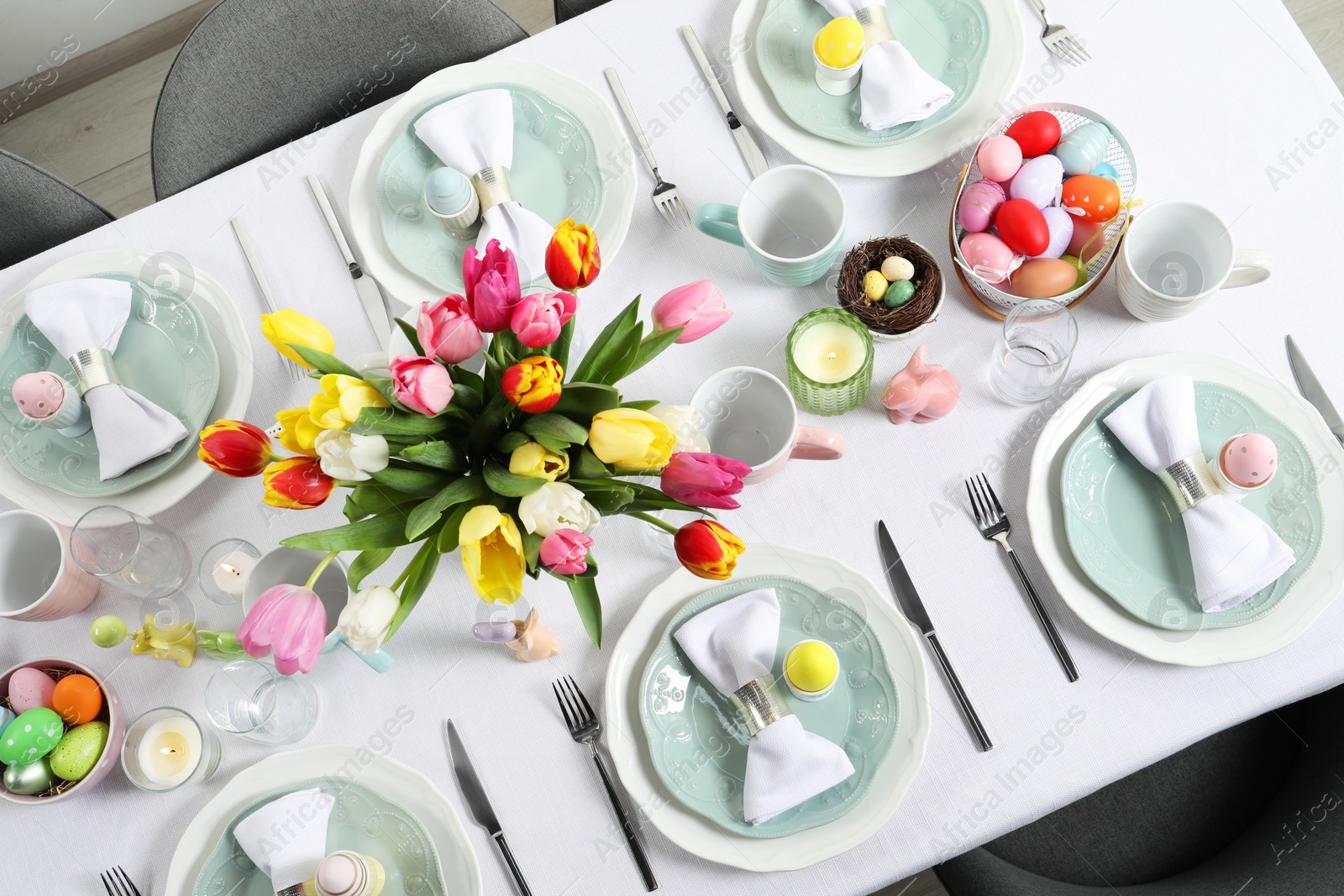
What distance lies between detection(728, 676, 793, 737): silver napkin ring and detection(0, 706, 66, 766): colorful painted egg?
28.3 inches

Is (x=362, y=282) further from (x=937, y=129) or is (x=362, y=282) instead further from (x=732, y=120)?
(x=937, y=129)

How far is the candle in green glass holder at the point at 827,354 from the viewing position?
3.09 feet

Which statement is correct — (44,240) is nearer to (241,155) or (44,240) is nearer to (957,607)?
(241,155)

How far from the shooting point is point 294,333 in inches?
26.3

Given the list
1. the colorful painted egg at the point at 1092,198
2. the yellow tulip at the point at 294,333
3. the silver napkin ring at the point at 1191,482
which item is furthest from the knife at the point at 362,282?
the silver napkin ring at the point at 1191,482

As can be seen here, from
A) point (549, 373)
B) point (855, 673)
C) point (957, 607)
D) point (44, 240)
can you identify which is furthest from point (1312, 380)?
point (44, 240)

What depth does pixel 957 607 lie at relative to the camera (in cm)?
95

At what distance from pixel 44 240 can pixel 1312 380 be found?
5.57 feet

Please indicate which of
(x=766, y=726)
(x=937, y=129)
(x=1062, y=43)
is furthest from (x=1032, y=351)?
(x=766, y=726)

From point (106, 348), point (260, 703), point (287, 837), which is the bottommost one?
point (287, 837)

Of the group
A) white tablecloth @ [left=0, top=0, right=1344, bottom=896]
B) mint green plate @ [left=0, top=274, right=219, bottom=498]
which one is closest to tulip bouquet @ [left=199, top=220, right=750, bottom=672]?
white tablecloth @ [left=0, top=0, right=1344, bottom=896]

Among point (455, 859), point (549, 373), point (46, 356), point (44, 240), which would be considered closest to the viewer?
point (549, 373)

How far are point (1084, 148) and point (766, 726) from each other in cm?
73

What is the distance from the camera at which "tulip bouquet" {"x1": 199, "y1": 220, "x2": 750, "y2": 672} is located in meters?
0.61
